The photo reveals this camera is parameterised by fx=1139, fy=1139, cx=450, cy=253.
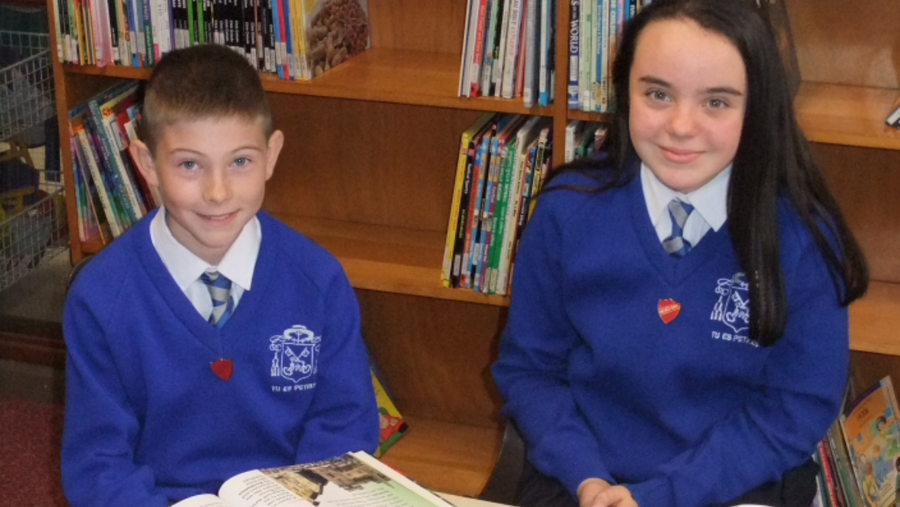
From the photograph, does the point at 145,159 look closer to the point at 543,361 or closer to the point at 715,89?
the point at 543,361

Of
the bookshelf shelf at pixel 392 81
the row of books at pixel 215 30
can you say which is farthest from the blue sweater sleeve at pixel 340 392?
the row of books at pixel 215 30

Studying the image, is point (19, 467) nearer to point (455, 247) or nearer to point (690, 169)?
point (455, 247)

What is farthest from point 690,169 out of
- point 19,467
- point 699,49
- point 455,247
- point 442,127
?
point 19,467

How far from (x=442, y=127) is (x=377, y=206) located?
24 centimetres

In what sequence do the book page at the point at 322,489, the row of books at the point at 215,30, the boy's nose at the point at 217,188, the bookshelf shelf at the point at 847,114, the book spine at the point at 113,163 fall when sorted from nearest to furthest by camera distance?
the book page at the point at 322,489, the boy's nose at the point at 217,188, the bookshelf shelf at the point at 847,114, the row of books at the point at 215,30, the book spine at the point at 113,163

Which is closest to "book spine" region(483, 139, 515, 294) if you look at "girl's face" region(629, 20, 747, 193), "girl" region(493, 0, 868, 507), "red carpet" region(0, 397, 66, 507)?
"girl" region(493, 0, 868, 507)

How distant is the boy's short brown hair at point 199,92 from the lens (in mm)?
1399

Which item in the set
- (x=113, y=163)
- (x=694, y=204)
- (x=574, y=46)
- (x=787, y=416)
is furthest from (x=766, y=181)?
(x=113, y=163)

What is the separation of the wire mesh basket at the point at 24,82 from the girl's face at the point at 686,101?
4.96 ft

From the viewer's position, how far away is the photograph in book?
204cm

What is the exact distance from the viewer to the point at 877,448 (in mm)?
2057

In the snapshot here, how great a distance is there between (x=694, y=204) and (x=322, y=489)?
2.18 ft

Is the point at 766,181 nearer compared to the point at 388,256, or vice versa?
the point at 766,181

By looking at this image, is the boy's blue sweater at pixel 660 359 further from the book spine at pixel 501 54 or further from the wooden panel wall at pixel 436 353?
the wooden panel wall at pixel 436 353
